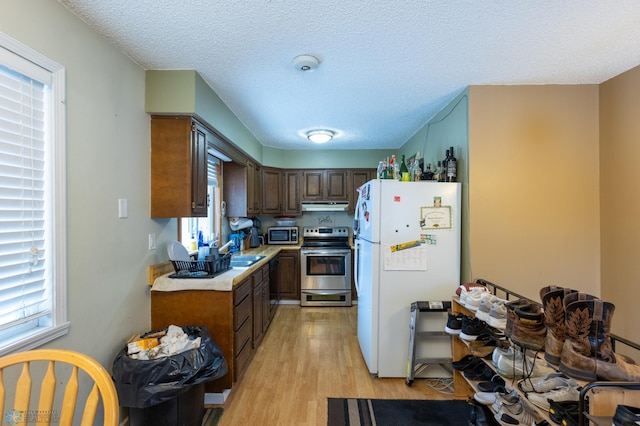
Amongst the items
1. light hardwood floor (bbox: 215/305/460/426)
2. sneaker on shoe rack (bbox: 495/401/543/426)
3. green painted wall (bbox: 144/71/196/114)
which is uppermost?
green painted wall (bbox: 144/71/196/114)

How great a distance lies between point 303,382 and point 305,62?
7.98 feet

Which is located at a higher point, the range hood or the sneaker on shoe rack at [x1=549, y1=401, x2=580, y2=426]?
the range hood

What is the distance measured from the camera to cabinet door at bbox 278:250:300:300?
4.37 metres

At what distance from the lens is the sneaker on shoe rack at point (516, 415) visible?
1.51 meters

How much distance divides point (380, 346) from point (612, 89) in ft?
8.78

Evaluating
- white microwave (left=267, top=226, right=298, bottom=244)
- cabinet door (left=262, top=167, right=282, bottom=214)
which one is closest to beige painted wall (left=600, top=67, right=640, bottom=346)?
white microwave (left=267, top=226, right=298, bottom=244)

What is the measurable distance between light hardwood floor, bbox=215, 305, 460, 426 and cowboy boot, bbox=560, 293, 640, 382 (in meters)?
1.36

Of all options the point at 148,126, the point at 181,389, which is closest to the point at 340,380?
the point at 181,389

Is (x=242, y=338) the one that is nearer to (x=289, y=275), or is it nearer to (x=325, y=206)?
(x=289, y=275)

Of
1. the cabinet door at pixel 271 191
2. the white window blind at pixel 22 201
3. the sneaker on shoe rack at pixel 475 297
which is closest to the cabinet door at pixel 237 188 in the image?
the cabinet door at pixel 271 191

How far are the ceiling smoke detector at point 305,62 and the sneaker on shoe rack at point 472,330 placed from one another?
2.03m

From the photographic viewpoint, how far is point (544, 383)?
1354 millimetres

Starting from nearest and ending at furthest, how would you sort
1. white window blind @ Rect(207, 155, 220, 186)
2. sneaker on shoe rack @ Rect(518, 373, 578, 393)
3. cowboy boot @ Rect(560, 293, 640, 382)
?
1. cowboy boot @ Rect(560, 293, 640, 382)
2. sneaker on shoe rack @ Rect(518, 373, 578, 393)
3. white window blind @ Rect(207, 155, 220, 186)

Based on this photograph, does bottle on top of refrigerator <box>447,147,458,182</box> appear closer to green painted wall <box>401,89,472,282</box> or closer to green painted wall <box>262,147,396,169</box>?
green painted wall <box>401,89,472,282</box>
